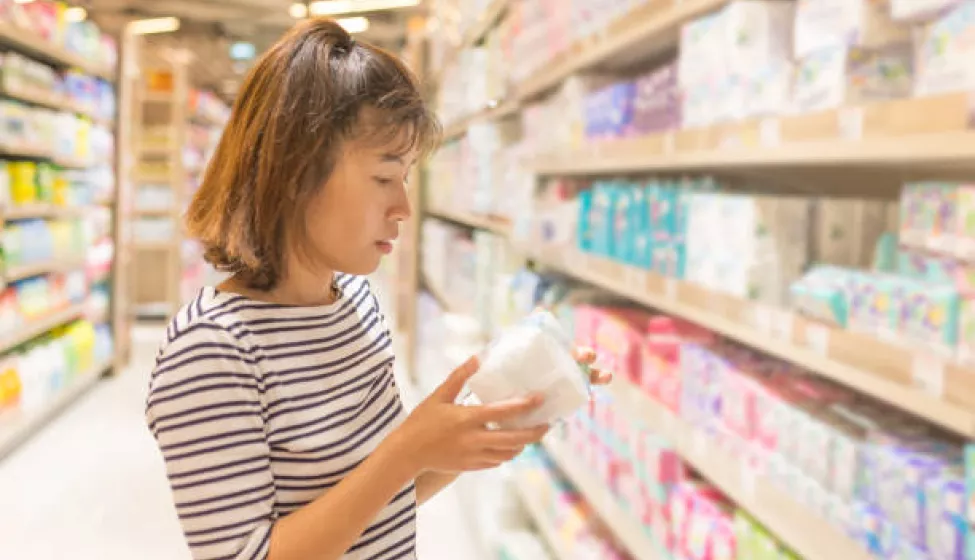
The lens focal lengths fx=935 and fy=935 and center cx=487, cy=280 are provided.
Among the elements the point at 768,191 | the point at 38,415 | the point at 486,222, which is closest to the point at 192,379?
the point at 768,191

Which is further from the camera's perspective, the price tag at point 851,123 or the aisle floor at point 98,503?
the aisle floor at point 98,503

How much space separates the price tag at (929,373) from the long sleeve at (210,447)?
803 mm

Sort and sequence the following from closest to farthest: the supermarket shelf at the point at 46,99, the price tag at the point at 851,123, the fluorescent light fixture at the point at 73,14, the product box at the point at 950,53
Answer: the product box at the point at 950,53
the price tag at the point at 851,123
the supermarket shelf at the point at 46,99
the fluorescent light fixture at the point at 73,14

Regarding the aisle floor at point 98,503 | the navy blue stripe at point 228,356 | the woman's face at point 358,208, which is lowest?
the aisle floor at point 98,503

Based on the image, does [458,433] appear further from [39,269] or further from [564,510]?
[39,269]

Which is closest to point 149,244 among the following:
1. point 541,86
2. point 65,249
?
point 65,249

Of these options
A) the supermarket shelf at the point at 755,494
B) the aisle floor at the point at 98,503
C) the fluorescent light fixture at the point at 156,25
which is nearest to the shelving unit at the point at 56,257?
the aisle floor at the point at 98,503

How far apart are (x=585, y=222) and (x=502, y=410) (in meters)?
1.88

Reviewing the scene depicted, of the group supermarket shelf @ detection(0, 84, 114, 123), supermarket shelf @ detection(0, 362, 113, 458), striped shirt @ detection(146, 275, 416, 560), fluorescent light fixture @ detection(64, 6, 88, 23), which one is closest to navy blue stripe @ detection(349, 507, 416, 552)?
striped shirt @ detection(146, 275, 416, 560)

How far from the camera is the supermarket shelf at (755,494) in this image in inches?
54.8

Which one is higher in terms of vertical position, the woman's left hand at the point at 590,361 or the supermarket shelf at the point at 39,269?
the woman's left hand at the point at 590,361

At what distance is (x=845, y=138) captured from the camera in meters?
1.31

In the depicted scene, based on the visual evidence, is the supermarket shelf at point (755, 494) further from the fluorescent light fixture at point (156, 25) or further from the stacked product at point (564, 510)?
the fluorescent light fixture at point (156, 25)

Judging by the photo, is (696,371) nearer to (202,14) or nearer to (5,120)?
(5,120)
